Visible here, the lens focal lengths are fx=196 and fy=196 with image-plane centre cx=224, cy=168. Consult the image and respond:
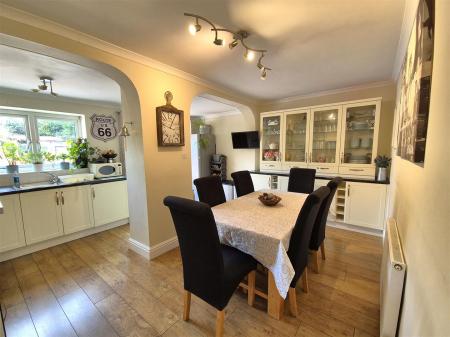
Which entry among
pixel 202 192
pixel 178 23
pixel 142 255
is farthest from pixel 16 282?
pixel 178 23

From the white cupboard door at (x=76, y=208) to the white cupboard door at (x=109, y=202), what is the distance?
0.26 ft

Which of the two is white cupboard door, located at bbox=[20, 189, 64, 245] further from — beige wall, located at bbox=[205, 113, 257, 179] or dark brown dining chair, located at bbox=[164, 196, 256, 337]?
beige wall, located at bbox=[205, 113, 257, 179]

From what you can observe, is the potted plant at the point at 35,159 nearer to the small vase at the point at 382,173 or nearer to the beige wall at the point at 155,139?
the beige wall at the point at 155,139

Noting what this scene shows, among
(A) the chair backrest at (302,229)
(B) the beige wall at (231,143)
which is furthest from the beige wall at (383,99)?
(A) the chair backrest at (302,229)

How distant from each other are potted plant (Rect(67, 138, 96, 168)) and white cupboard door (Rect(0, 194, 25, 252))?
1.19 m

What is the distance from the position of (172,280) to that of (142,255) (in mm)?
688

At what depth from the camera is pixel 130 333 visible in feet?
4.70

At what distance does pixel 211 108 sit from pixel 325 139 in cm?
267

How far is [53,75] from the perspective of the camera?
8.08 feet

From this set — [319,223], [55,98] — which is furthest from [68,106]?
[319,223]

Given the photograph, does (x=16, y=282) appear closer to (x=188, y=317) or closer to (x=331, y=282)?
(x=188, y=317)

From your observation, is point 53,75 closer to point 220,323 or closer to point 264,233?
point 264,233

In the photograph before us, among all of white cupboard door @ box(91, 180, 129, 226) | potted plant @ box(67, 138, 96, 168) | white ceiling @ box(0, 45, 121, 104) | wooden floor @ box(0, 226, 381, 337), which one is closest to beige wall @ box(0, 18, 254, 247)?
wooden floor @ box(0, 226, 381, 337)

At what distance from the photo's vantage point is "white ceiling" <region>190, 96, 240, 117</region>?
4.25 meters
